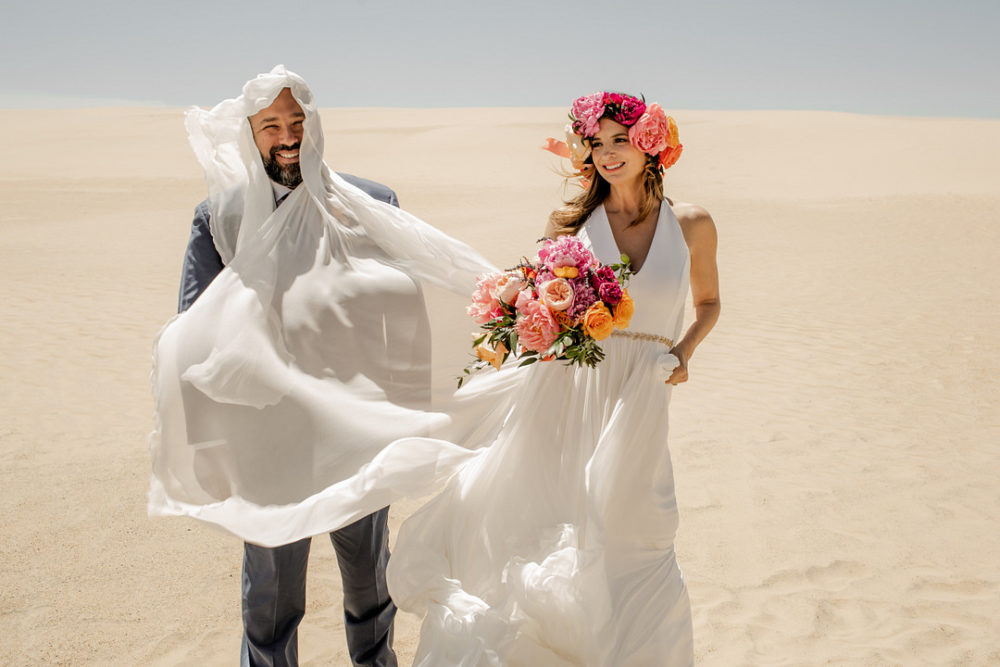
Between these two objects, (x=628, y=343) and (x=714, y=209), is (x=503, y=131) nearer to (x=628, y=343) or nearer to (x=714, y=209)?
(x=714, y=209)

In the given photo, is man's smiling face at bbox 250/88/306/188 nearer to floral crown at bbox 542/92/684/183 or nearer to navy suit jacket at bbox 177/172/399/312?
navy suit jacket at bbox 177/172/399/312

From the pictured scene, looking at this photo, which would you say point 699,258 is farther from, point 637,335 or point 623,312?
point 623,312

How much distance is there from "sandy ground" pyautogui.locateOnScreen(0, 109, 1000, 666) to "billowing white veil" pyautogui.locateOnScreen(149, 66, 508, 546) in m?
0.43

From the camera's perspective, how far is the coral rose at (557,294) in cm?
269

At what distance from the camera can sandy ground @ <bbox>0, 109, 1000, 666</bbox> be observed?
4.42 metres

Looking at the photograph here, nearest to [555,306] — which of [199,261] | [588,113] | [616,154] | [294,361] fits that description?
[616,154]

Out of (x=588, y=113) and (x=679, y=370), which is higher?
(x=588, y=113)

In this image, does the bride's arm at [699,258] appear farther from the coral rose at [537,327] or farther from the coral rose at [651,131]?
the coral rose at [537,327]

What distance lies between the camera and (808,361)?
10422 millimetres

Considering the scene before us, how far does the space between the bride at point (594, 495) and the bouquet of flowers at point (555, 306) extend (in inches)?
11.5

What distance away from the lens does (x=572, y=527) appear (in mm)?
2922

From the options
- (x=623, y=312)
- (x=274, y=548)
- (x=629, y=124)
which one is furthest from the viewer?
(x=629, y=124)

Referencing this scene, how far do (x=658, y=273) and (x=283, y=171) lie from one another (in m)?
1.48

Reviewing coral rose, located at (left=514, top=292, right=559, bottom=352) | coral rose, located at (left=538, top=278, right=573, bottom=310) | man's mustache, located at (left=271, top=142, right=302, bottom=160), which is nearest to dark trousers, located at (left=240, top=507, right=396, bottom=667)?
coral rose, located at (left=514, top=292, right=559, bottom=352)
